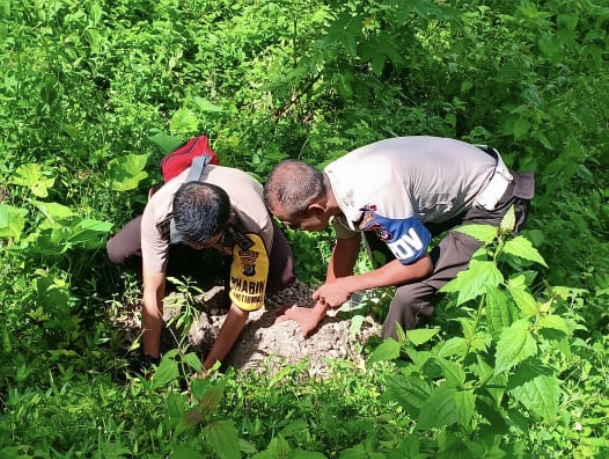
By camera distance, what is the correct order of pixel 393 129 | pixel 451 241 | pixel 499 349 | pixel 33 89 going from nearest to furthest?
1. pixel 499 349
2. pixel 451 241
3. pixel 33 89
4. pixel 393 129

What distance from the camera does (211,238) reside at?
288cm

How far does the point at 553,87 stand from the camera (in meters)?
4.75

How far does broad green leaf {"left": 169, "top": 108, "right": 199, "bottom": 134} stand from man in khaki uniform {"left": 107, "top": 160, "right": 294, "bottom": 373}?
33.8 inches

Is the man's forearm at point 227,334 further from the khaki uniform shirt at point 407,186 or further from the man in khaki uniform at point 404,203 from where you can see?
the khaki uniform shirt at point 407,186

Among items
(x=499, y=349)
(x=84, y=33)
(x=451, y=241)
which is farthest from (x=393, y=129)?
(x=499, y=349)

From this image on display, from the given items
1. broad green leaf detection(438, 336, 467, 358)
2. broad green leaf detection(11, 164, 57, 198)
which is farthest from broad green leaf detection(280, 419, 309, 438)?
broad green leaf detection(11, 164, 57, 198)

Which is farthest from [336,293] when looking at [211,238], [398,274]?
[211,238]

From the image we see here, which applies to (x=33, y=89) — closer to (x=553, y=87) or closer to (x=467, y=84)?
(x=467, y=84)

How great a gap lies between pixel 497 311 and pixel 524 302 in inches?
3.4

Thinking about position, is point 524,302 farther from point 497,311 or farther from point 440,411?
point 440,411

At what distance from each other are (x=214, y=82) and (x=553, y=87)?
92.2 inches

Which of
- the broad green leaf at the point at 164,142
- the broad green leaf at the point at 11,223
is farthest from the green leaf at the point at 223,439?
the broad green leaf at the point at 164,142

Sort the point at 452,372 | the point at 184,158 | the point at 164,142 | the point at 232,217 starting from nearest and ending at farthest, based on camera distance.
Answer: the point at 452,372 < the point at 232,217 < the point at 184,158 < the point at 164,142

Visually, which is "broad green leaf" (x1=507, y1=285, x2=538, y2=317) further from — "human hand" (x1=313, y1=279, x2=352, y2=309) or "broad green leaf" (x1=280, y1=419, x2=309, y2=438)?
"human hand" (x1=313, y1=279, x2=352, y2=309)
